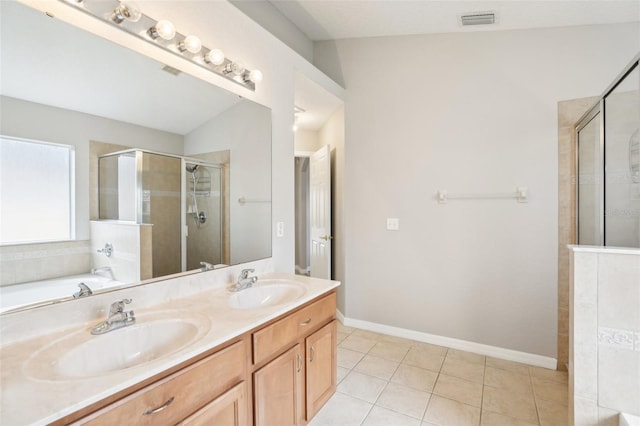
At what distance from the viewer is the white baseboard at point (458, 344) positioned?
94.9 inches

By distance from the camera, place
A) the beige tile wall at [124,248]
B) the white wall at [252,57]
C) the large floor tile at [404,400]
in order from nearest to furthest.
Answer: the beige tile wall at [124,248] < the white wall at [252,57] < the large floor tile at [404,400]

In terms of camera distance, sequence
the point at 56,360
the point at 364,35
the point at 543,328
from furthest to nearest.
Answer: the point at 364,35
the point at 543,328
the point at 56,360

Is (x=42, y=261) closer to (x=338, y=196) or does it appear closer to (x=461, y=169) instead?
(x=338, y=196)

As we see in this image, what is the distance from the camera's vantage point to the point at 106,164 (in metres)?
1.26

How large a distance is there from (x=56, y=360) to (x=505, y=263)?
2895 mm

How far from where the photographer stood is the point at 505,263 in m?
2.52

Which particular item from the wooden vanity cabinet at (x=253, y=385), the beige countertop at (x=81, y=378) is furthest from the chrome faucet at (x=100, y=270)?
the wooden vanity cabinet at (x=253, y=385)

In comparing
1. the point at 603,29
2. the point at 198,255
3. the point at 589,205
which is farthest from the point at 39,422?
the point at 603,29

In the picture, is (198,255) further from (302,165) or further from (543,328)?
(302,165)

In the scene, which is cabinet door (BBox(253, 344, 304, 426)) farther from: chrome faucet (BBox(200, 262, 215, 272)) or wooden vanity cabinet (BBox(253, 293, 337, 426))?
chrome faucet (BBox(200, 262, 215, 272))

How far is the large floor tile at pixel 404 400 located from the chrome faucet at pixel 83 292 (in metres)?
1.78

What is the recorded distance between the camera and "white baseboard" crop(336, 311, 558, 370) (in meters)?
2.41

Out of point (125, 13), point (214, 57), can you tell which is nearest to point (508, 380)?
point (214, 57)

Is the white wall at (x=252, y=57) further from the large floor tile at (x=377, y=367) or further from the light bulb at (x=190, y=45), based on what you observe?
the large floor tile at (x=377, y=367)
